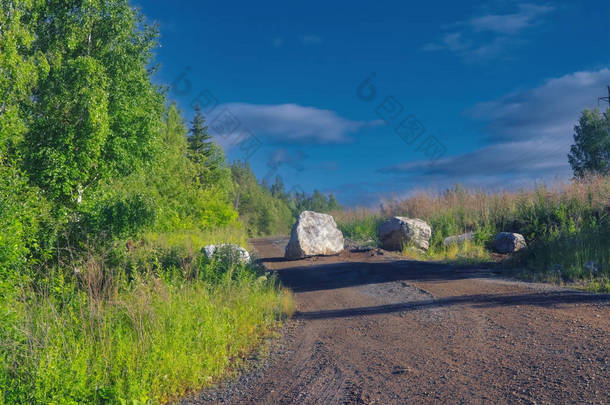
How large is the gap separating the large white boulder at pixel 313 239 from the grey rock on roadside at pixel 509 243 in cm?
563

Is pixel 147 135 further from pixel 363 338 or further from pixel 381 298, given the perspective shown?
pixel 363 338

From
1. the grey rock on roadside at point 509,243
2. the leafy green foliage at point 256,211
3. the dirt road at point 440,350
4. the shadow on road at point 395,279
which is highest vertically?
the leafy green foliage at point 256,211

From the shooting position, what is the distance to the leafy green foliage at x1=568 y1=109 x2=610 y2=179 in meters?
37.7

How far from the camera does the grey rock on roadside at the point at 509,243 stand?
13312 millimetres

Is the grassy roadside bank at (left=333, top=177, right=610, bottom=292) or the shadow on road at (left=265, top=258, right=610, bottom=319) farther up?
the grassy roadside bank at (left=333, top=177, right=610, bottom=292)

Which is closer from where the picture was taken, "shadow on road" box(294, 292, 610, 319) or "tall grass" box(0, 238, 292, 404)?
"tall grass" box(0, 238, 292, 404)

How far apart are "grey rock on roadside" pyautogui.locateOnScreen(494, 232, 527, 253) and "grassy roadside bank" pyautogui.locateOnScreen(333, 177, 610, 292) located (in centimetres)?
41

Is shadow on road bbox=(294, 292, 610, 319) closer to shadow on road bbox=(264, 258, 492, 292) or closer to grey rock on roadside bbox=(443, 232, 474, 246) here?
shadow on road bbox=(264, 258, 492, 292)

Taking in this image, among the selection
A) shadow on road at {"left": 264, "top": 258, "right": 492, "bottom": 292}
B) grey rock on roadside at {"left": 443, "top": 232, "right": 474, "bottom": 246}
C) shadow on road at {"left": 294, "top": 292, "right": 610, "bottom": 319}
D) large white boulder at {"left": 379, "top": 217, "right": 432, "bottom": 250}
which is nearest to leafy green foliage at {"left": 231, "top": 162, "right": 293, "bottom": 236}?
large white boulder at {"left": 379, "top": 217, "right": 432, "bottom": 250}

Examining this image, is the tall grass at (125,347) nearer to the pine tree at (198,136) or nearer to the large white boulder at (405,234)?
the large white boulder at (405,234)

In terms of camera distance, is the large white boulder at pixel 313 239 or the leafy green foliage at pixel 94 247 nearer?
the leafy green foliage at pixel 94 247

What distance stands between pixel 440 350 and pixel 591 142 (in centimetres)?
4278

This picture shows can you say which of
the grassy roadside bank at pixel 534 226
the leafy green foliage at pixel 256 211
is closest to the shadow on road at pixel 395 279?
the grassy roadside bank at pixel 534 226

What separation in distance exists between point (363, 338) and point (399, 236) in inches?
404
